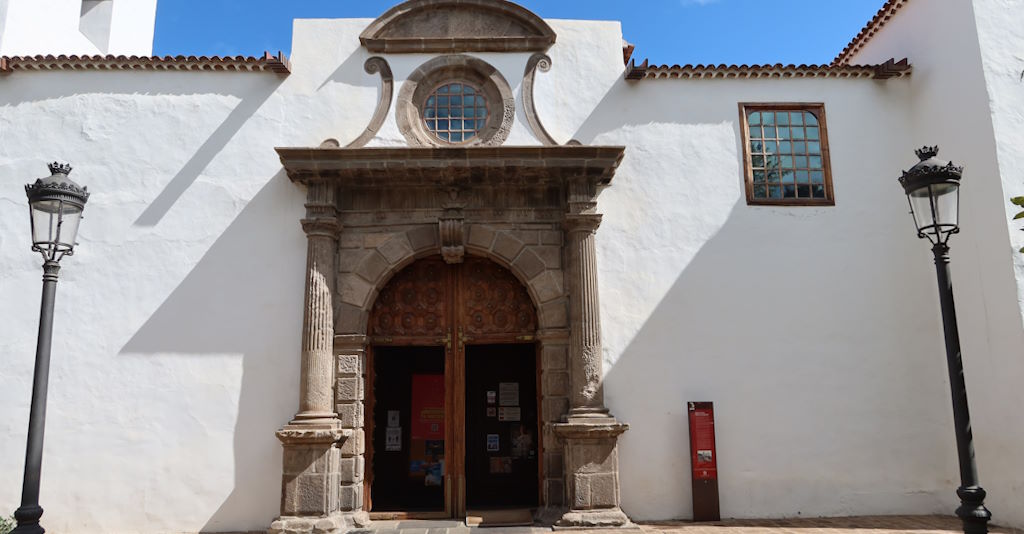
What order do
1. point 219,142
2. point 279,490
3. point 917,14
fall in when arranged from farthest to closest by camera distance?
point 917,14 < point 219,142 < point 279,490

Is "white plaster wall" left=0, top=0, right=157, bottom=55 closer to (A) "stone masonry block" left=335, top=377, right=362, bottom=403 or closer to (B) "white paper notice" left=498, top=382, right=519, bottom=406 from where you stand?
(A) "stone masonry block" left=335, top=377, right=362, bottom=403

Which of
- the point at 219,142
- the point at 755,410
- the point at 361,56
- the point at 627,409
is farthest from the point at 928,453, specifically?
the point at 219,142

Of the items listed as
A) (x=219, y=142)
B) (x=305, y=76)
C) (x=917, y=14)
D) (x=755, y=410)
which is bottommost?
(x=755, y=410)

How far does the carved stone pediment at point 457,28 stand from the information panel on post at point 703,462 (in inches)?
173

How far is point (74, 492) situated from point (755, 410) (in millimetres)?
6999

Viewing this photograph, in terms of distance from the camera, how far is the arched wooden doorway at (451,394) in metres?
7.91

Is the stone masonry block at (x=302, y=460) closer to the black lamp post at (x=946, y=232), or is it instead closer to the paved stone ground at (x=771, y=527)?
the paved stone ground at (x=771, y=527)

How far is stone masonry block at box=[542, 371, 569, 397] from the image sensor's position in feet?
24.9

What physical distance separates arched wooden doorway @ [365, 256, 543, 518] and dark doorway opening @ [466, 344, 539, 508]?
0.04 feet

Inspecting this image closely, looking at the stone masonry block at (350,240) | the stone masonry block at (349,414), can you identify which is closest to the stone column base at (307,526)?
the stone masonry block at (349,414)

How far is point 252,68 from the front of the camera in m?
8.15

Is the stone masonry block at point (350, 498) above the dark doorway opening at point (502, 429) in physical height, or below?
below

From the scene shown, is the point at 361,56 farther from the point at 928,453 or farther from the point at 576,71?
the point at 928,453

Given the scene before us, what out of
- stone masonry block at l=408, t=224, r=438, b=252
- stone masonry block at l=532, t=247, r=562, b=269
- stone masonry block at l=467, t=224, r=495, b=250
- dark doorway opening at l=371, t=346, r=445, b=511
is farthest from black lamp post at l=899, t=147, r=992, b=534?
dark doorway opening at l=371, t=346, r=445, b=511
